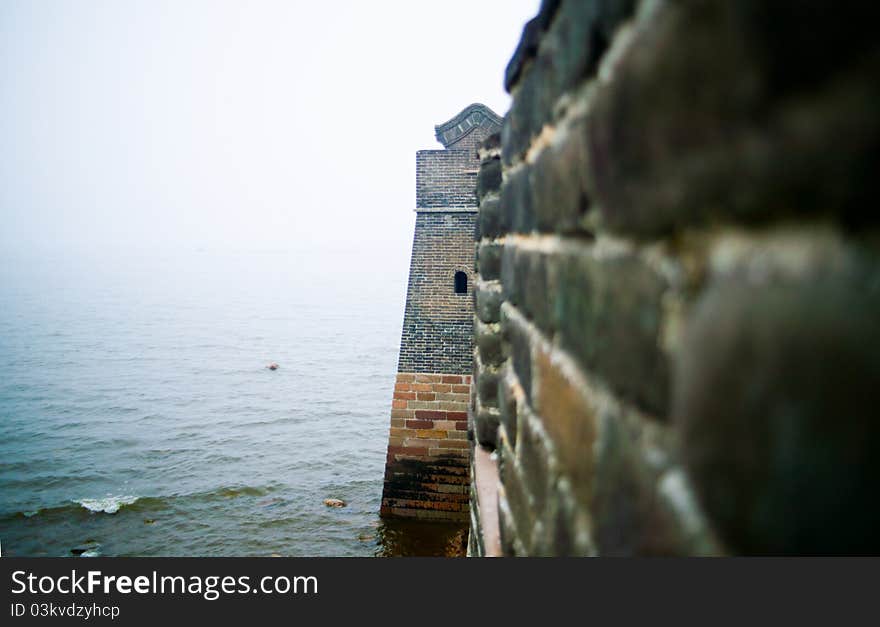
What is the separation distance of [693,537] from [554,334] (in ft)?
1.84

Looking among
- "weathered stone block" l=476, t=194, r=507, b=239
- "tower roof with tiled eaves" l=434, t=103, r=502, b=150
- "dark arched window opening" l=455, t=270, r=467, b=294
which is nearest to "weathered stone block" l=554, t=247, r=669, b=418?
"weathered stone block" l=476, t=194, r=507, b=239

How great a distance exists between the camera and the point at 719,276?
1.74ft

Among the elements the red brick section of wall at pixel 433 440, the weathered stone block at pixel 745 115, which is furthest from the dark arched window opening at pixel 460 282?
the weathered stone block at pixel 745 115

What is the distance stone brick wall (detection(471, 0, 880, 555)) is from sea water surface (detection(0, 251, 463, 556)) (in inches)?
462

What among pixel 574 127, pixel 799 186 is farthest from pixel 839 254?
pixel 574 127

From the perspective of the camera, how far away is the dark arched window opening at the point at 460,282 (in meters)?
12.8

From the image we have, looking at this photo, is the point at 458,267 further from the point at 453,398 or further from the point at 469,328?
the point at 453,398

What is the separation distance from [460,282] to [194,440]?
539 inches

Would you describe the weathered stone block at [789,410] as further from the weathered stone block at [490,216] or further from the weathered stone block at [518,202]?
the weathered stone block at [490,216]

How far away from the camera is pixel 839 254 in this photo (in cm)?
40

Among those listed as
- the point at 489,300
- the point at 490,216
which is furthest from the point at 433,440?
the point at 490,216

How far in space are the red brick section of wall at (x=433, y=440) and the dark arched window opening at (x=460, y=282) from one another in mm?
1807

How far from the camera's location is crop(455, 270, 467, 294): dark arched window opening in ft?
41.9

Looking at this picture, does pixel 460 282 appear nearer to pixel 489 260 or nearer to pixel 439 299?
pixel 439 299
